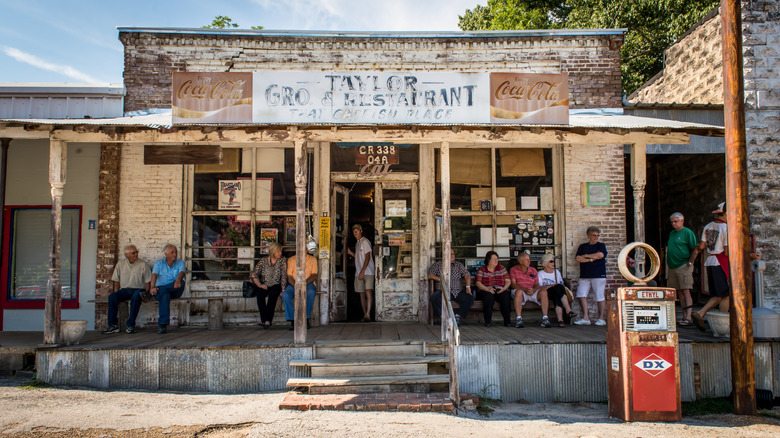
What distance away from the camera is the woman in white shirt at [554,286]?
802 cm

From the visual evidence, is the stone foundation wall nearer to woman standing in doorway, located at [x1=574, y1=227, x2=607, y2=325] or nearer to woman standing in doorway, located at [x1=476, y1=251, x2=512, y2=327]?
woman standing in doorway, located at [x1=574, y1=227, x2=607, y2=325]

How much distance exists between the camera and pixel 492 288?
26.2ft

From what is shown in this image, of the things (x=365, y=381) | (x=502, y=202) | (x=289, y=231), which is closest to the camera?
(x=365, y=381)

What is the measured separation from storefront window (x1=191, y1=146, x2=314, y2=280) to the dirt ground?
2962 millimetres

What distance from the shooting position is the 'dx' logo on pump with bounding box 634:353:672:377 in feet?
17.0

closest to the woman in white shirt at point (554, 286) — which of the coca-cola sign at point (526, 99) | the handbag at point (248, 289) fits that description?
the coca-cola sign at point (526, 99)

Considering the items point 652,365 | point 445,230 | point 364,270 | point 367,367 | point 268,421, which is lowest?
point 268,421

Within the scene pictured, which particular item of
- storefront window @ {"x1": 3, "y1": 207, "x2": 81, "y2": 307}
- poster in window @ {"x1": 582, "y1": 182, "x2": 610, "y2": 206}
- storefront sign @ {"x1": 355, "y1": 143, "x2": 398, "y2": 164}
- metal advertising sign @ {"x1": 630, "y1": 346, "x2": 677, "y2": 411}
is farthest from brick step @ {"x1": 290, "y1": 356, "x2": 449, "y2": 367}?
storefront window @ {"x1": 3, "y1": 207, "x2": 81, "y2": 307}

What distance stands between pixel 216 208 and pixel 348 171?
224 cm

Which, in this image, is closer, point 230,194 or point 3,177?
point 3,177

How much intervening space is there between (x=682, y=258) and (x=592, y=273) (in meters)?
1.29

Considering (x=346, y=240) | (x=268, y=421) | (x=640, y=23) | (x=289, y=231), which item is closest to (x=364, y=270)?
(x=346, y=240)

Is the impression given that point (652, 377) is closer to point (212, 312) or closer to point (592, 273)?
point (592, 273)

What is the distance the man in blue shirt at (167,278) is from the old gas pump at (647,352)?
19.7 ft
